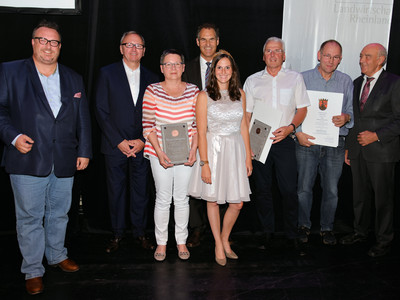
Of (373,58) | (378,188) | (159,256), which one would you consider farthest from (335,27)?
(159,256)

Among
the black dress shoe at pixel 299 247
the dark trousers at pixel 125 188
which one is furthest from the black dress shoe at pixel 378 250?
the dark trousers at pixel 125 188

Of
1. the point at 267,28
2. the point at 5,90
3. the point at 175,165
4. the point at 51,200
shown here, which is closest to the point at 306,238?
the point at 175,165

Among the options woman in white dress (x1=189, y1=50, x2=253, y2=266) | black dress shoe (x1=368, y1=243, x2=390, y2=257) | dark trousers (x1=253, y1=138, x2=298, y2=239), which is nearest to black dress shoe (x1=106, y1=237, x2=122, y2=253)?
woman in white dress (x1=189, y1=50, x2=253, y2=266)

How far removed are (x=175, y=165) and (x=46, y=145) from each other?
101 cm

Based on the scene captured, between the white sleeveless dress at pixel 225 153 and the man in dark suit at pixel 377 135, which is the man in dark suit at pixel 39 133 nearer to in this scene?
the white sleeveless dress at pixel 225 153

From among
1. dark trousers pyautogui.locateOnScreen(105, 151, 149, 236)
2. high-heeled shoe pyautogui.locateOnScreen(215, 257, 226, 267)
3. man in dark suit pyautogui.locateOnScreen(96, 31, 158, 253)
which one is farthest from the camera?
dark trousers pyautogui.locateOnScreen(105, 151, 149, 236)

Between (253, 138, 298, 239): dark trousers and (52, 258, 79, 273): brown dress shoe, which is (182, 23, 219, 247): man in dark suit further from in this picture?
(52, 258, 79, 273): brown dress shoe

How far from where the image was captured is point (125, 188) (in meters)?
3.63

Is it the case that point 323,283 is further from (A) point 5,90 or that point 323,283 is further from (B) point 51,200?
(A) point 5,90

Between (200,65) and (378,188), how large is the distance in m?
2.00

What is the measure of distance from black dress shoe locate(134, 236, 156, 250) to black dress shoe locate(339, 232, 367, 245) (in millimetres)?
1854

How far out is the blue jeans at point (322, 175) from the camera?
12.4 feet

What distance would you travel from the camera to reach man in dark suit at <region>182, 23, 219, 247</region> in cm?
354

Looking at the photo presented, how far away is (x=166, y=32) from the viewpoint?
12.8ft
